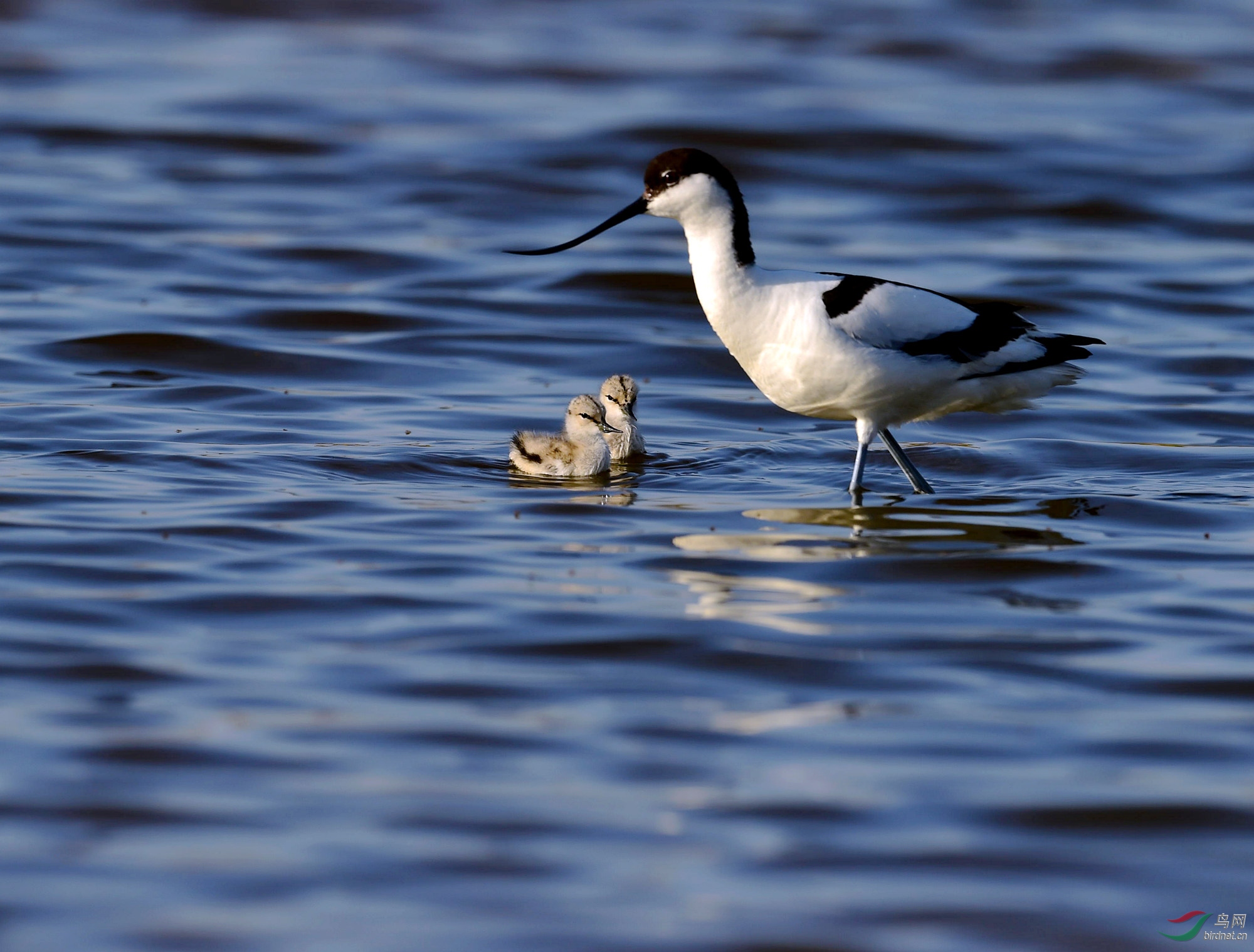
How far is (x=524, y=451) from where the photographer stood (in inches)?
308

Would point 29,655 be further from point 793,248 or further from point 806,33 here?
point 806,33

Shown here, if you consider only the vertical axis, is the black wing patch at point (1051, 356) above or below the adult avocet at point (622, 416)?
above

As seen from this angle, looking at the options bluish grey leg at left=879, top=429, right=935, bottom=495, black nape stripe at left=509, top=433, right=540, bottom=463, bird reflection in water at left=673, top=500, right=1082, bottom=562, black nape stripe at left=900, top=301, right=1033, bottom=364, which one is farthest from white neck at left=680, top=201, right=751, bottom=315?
black nape stripe at left=509, top=433, right=540, bottom=463

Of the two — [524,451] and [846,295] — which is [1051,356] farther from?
[524,451]

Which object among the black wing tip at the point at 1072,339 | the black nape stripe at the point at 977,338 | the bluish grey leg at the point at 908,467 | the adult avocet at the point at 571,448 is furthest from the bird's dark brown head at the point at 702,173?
the black wing tip at the point at 1072,339

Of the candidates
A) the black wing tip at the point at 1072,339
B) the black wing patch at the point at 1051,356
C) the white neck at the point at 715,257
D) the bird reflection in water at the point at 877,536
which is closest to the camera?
the bird reflection in water at the point at 877,536

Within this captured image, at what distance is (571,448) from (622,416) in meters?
0.53

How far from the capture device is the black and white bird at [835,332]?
22.9 feet

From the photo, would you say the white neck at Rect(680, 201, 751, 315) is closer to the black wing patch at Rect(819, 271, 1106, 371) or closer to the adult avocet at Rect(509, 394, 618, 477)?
the black wing patch at Rect(819, 271, 1106, 371)

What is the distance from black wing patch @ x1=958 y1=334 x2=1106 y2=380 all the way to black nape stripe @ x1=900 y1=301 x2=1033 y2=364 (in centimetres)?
4

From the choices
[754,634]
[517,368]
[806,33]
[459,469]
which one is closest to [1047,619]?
[754,634]

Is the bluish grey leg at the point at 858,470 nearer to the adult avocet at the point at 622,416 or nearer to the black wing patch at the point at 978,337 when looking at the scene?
the black wing patch at the point at 978,337

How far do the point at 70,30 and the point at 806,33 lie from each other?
8347 millimetres

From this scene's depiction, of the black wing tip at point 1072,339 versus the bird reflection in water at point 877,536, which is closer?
the bird reflection in water at point 877,536
